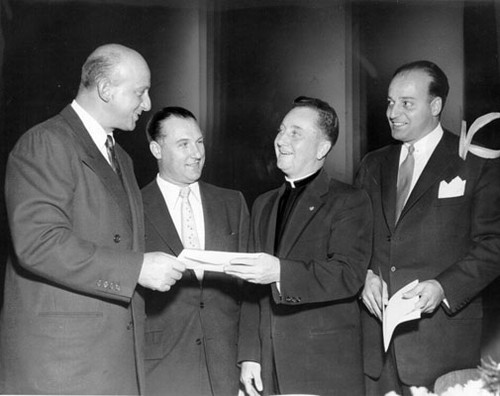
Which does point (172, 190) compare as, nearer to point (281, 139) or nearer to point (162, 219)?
point (162, 219)

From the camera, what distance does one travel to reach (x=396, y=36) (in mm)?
3662

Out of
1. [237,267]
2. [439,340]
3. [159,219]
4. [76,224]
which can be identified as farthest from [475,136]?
[76,224]

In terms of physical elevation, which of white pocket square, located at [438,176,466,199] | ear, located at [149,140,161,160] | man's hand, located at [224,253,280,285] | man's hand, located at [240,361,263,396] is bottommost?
man's hand, located at [240,361,263,396]

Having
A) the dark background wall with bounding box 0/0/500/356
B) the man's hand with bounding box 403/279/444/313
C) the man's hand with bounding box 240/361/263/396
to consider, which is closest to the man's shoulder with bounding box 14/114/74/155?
the dark background wall with bounding box 0/0/500/356

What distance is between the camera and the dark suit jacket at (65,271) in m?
2.77

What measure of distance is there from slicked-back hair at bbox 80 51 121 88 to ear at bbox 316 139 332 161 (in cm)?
113

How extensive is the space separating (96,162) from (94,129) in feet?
0.64

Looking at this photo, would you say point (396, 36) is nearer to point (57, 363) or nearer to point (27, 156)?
point (27, 156)

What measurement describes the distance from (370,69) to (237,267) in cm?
151

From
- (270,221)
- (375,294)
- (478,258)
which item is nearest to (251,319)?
(270,221)

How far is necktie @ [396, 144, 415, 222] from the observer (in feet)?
11.2

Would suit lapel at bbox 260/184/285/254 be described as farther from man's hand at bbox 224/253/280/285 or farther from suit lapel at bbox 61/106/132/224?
suit lapel at bbox 61/106/132/224

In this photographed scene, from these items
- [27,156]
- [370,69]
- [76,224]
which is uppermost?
[370,69]

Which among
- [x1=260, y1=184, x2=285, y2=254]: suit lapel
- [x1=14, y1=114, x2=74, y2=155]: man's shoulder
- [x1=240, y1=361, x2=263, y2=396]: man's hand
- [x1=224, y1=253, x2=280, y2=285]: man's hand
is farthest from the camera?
[x1=260, y1=184, x2=285, y2=254]: suit lapel
